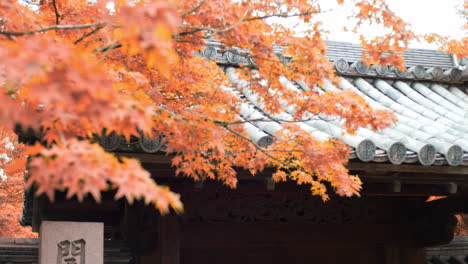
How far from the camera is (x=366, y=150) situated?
517cm

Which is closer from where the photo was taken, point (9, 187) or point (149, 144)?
point (149, 144)

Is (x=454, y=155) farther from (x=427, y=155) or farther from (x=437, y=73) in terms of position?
(x=437, y=73)

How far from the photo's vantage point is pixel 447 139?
239 inches

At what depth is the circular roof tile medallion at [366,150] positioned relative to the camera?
516 centimetres

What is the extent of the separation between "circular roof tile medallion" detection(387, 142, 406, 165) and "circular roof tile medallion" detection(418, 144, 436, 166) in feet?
0.54

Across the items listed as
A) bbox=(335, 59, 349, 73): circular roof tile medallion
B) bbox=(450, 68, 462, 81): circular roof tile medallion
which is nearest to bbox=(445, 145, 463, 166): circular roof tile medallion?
bbox=(335, 59, 349, 73): circular roof tile medallion

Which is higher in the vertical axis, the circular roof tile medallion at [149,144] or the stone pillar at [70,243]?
the circular roof tile medallion at [149,144]

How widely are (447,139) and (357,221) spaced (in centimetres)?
169

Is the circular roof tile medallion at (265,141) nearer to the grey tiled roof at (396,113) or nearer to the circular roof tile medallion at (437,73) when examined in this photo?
the grey tiled roof at (396,113)

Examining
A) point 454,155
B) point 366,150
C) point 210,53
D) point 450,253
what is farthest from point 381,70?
point 366,150

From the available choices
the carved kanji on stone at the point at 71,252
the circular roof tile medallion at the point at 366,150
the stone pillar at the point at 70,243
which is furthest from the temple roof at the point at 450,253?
the carved kanji on stone at the point at 71,252

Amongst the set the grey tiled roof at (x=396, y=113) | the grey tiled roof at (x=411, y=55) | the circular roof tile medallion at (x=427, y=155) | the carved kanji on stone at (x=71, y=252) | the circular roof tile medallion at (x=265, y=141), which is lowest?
the carved kanji on stone at (x=71, y=252)

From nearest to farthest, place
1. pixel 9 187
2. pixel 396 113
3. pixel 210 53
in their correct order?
pixel 396 113
pixel 210 53
pixel 9 187

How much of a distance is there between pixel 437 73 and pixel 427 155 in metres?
3.97
